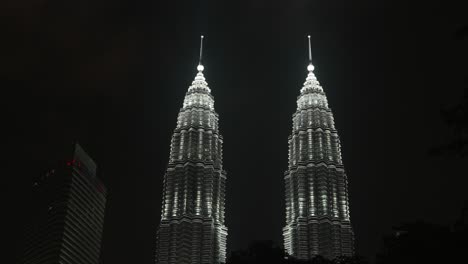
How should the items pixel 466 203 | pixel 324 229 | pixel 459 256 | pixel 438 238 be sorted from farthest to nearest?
pixel 324 229, pixel 438 238, pixel 459 256, pixel 466 203

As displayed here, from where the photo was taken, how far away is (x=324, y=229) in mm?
188375

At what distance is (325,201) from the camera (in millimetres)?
195250

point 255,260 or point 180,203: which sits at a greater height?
point 180,203

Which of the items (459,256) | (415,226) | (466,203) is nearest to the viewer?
(466,203)

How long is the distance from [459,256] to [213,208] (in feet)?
537

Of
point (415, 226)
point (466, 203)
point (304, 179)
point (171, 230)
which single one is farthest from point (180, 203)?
point (466, 203)

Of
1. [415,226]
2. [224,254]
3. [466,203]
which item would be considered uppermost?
[224,254]

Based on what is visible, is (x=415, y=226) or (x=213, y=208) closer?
(x=415, y=226)

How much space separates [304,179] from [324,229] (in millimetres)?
17685

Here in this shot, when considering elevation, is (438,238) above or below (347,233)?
below

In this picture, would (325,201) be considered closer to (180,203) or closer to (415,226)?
(180,203)

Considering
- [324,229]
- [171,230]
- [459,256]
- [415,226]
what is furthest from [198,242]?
[459,256]

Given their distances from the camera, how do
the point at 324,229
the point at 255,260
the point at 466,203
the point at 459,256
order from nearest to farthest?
the point at 466,203 < the point at 459,256 < the point at 255,260 < the point at 324,229

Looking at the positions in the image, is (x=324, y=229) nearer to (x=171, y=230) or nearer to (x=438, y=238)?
(x=171, y=230)
